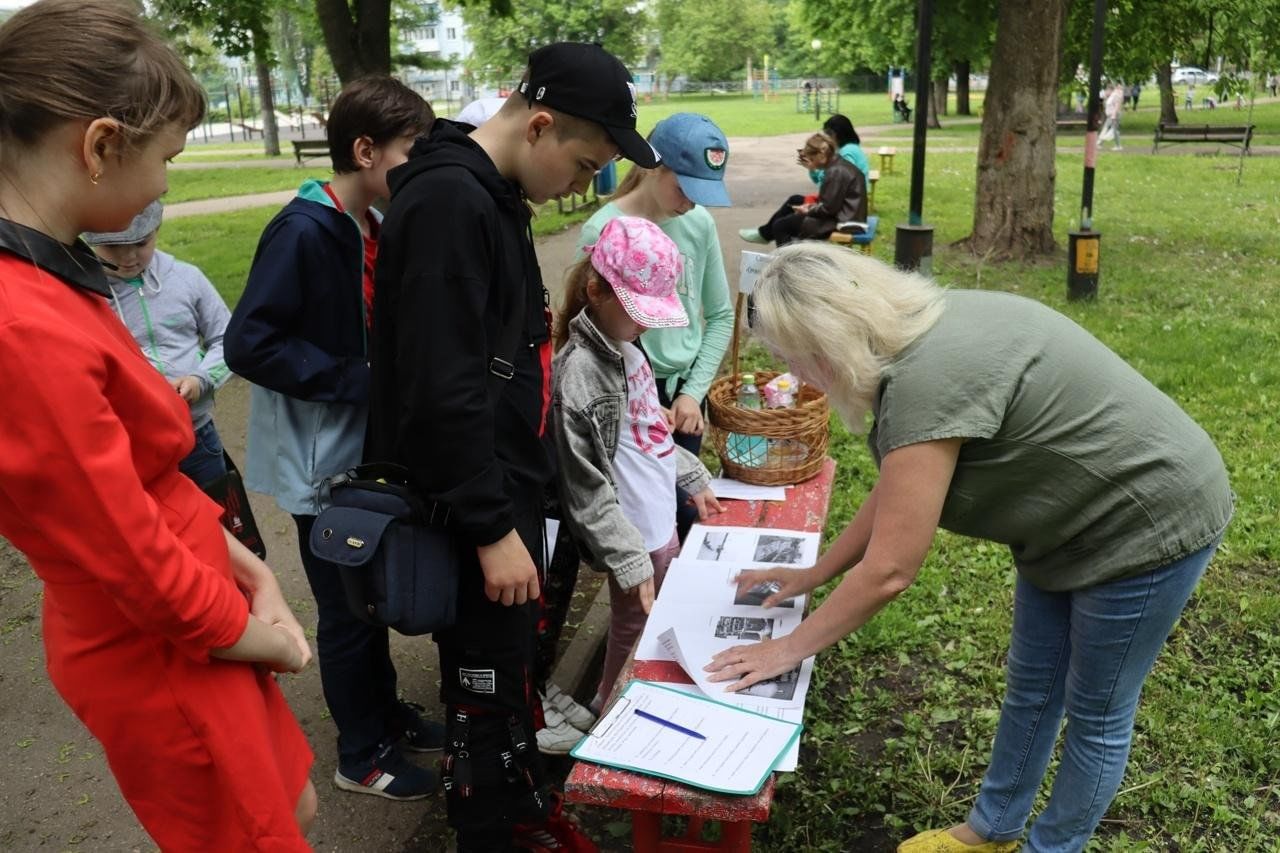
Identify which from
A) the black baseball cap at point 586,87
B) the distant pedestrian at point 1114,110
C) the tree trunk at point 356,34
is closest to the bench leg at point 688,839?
the black baseball cap at point 586,87

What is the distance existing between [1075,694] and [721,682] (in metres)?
0.78

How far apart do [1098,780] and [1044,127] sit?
27.8ft

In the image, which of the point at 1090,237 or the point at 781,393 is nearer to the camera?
the point at 781,393

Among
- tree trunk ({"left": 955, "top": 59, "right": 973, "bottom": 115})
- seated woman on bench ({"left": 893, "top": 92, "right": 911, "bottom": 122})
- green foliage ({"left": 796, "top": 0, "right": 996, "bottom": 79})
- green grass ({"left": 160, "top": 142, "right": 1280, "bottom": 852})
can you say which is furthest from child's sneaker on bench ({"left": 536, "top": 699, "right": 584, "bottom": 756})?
tree trunk ({"left": 955, "top": 59, "right": 973, "bottom": 115})

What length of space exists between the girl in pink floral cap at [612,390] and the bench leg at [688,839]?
0.55 m

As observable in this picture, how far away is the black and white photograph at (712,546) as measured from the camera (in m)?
2.86

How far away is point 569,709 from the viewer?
3.17 metres

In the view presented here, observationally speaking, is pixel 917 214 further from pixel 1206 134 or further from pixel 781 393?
pixel 1206 134

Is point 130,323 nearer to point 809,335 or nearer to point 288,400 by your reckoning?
point 288,400

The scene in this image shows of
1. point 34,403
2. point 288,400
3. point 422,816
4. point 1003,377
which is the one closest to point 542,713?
point 422,816

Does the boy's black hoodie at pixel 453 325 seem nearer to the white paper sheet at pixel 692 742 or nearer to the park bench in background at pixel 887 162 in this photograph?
the white paper sheet at pixel 692 742

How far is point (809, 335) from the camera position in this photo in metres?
1.94

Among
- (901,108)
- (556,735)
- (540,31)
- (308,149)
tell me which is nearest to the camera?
(556,735)

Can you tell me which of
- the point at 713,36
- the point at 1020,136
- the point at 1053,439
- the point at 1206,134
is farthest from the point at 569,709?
the point at 713,36
